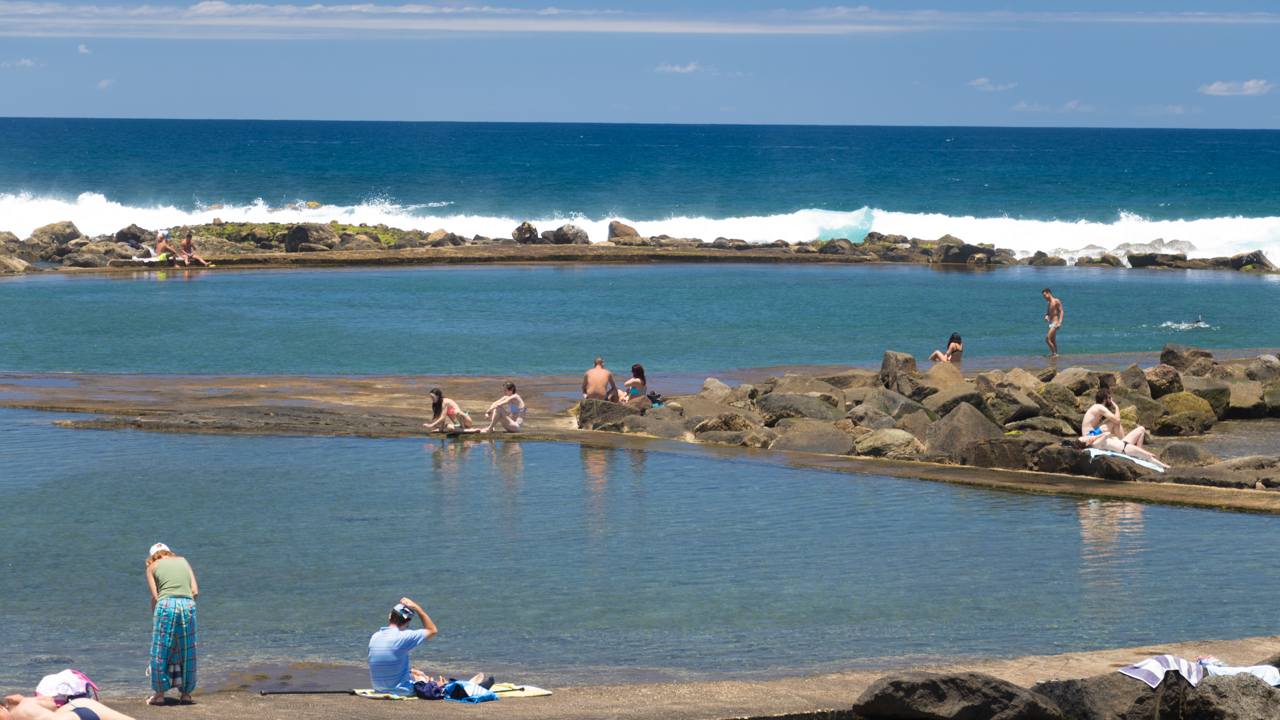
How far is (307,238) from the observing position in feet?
219

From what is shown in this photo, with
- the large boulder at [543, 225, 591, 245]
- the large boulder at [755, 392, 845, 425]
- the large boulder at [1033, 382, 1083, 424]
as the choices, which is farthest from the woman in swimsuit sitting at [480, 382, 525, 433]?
the large boulder at [543, 225, 591, 245]

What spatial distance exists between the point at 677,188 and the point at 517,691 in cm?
10698

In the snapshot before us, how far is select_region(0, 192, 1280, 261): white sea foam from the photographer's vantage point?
86.1m

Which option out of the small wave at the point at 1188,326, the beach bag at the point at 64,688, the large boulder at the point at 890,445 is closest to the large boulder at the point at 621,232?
the small wave at the point at 1188,326

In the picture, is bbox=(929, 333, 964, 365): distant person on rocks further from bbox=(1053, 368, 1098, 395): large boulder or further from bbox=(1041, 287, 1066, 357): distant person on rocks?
bbox=(1041, 287, 1066, 357): distant person on rocks

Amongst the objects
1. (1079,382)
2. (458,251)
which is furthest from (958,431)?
(458,251)

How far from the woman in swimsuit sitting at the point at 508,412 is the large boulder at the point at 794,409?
444 cm

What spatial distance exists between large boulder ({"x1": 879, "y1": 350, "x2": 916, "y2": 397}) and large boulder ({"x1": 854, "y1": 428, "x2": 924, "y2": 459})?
451 centimetres

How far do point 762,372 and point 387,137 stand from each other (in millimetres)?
158150

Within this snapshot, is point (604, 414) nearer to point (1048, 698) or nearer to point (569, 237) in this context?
point (1048, 698)

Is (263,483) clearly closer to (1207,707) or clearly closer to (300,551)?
(300,551)

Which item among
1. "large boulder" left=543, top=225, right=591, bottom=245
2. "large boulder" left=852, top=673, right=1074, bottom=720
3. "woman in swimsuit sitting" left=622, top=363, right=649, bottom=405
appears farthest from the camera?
"large boulder" left=543, top=225, right=591, bottom=245

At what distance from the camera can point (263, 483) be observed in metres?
24.1

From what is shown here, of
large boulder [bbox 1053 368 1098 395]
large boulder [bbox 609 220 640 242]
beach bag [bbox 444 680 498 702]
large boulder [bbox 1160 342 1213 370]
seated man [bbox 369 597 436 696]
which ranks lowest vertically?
beach bag [bbox 444 680 498 702]
